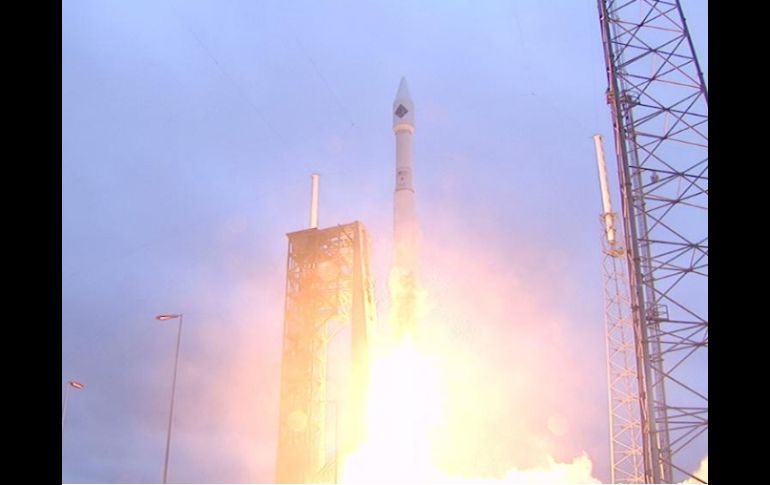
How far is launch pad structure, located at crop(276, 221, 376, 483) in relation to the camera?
55844 millimetres

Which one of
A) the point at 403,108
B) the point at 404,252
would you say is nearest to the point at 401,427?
the point at 404,252

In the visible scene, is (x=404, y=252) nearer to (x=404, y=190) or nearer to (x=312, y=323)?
(x=404, y=190)

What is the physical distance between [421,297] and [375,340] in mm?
9753

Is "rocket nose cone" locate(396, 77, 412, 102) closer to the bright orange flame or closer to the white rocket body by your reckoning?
the white rocket body

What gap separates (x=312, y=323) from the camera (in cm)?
5747

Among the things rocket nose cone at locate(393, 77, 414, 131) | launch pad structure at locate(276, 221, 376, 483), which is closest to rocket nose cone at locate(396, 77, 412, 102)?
rocket nose cone at locate(393, 77, 414, 131)

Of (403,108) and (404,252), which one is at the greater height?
(403,108)

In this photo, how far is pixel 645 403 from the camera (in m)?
32.8

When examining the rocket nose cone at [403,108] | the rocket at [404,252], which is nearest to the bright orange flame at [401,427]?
the rocket at [404,252]

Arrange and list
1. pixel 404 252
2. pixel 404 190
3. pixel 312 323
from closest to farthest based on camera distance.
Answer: pixel 404 252 < pixel 404 190 < pixel 312 323

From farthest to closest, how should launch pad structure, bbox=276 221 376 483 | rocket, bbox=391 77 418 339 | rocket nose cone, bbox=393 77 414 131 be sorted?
launch pad structure, bbox=276 221 376 483, rocket nose cone, bbox=393 77 414 131, rocket, bbox=391 77 418 339

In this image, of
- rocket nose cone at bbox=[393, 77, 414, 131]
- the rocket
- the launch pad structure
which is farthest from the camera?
the launch pad structure
